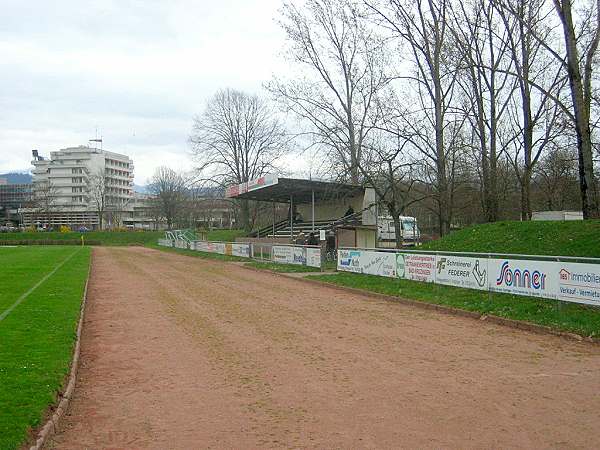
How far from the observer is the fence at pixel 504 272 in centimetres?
1139

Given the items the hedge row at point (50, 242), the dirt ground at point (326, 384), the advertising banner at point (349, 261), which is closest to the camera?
the dirt ground at point (326, 384)

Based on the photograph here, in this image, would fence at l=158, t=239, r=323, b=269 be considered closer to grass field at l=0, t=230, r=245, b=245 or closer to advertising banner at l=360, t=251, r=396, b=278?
advertising banner at l=360, t=251, r=396, b=278

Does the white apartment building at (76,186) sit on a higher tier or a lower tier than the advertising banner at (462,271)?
higher

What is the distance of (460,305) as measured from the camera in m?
14.3

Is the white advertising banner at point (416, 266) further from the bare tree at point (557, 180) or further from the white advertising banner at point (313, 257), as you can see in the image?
the bare tree at point (557, 180)

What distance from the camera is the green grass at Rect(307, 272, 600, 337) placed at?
11.2 metres

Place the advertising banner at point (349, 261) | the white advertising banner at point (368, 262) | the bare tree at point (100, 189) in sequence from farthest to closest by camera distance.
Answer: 1. the bare tree at point (100, 189)
2. the advertising banner at point (349, 261)
3. the white advertising banner at point (368, 262)

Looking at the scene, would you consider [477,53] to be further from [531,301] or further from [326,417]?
[326,417]

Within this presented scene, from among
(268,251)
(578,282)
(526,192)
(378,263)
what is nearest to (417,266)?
(378,263)

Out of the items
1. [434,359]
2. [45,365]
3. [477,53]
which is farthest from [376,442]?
[477,53]

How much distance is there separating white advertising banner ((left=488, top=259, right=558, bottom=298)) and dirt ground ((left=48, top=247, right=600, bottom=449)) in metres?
1.37

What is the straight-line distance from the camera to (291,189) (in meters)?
41.1

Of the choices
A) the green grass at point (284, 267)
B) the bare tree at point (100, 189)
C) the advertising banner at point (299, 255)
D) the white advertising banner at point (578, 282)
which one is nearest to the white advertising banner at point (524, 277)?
the white advertising banner at point (578, 282)

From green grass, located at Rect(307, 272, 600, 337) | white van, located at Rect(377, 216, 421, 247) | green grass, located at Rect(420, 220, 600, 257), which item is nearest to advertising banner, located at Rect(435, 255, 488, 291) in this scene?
green grass, located at Rect(307, 272, 600, 337)
